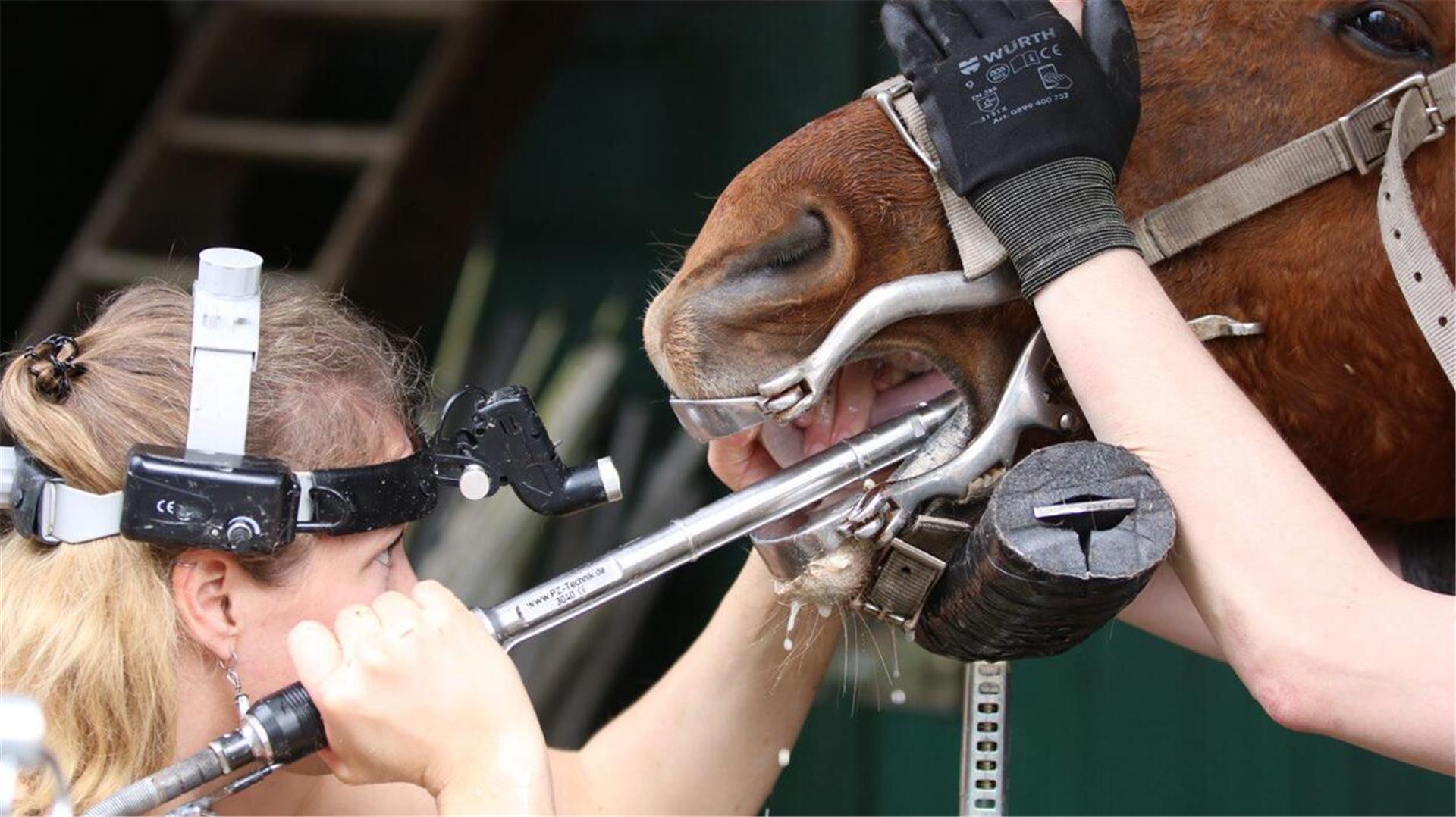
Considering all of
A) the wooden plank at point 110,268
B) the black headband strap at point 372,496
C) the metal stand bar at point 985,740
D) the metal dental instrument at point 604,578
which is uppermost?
the wooden plank at point 110,268

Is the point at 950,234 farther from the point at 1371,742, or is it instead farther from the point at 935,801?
the point at 935,801

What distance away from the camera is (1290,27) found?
4.75 ft

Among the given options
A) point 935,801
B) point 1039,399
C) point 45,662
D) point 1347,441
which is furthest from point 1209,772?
point 45,662

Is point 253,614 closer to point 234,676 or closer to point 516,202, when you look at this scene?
point 234,676

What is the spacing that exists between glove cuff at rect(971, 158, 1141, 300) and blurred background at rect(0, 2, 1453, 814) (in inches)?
63.7

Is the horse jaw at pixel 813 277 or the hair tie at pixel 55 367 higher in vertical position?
the hair tie at pixel 55 367

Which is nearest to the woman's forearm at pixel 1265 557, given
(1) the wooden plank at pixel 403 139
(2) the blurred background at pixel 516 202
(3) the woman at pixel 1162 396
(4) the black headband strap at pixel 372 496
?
(3) the woman at pixel 1162 396

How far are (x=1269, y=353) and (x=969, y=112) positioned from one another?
0.41 meters

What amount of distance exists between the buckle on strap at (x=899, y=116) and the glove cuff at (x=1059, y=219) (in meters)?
0.10

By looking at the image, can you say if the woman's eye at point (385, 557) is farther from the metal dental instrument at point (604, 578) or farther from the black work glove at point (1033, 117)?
the black work glove at point (1033, 117)

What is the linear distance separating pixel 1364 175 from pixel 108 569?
117 centimetres

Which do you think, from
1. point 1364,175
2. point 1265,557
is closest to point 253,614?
point 1265,557

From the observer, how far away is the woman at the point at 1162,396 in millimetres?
1132

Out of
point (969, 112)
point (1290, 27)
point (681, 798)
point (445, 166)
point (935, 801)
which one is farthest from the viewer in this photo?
point (445, 166)
